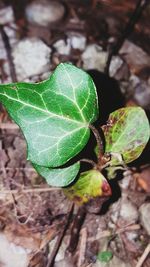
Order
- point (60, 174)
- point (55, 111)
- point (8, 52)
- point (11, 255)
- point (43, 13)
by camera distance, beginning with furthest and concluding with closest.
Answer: point (43, 13) → point (8, 52) → point (11, 255) → point (60, 174) → point (55, 111)

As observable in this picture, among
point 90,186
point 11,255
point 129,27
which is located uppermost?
point 129,27

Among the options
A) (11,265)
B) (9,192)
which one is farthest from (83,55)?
(11,265)

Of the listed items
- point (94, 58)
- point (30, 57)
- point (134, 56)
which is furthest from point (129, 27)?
point (30, 57)

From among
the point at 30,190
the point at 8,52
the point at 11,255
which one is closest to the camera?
the point at 11,255

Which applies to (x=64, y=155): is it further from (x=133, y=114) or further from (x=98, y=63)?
(x=98, y=63)

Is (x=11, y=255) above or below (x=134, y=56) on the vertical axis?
below

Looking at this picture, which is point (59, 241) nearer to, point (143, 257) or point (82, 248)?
point (82, 248)

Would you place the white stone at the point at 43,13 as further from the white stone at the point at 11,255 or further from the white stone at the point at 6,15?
the white stone at the point at 11,255

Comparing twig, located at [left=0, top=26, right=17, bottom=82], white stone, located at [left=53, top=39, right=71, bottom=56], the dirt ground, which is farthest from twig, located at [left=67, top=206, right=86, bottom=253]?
white stone, located at [left=53, top=39, right=71, bottom=56]

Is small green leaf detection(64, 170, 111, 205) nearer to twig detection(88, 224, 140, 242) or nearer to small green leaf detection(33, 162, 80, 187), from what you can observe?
small green leaf detection(33, 162, 80, 187)
